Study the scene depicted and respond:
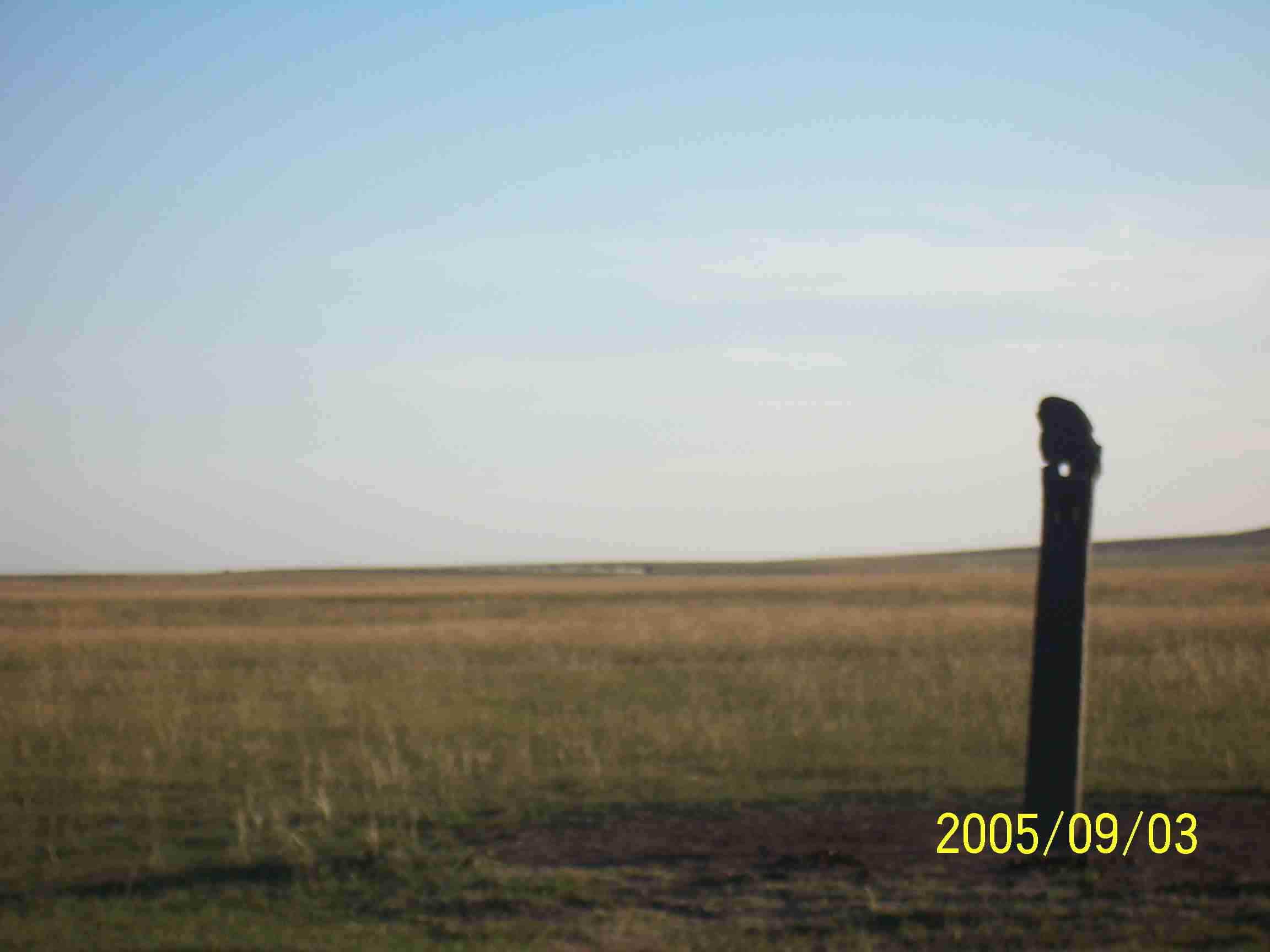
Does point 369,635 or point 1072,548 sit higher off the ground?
point 1072,548

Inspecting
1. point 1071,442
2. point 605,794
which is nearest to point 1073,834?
point 1071,442

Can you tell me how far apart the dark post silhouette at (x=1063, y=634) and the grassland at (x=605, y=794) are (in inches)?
21.8

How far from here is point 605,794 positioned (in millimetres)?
12086

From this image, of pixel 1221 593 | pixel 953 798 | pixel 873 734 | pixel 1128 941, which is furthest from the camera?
pixel 1221 593

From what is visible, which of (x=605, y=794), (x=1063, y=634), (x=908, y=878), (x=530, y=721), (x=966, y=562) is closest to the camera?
(x=908, y=878)

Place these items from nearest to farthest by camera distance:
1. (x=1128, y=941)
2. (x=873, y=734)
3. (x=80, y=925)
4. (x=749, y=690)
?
(x=1128, y=941), (x=80, y=925), (x=873, y=734), (x=749, y=690)

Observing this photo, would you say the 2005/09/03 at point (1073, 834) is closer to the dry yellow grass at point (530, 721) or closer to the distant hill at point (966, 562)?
the dry yellow grass at point (530, 721)

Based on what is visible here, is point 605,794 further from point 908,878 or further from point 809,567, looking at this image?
point 809,567

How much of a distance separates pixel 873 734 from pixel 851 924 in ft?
25.5

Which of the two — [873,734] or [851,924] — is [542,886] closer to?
[851,924]

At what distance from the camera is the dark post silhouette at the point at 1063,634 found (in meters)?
9.15

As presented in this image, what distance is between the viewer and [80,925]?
8094mm

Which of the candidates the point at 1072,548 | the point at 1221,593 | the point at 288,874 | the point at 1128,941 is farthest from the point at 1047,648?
the point at 1221,593

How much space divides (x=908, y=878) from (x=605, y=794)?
3.87 m
